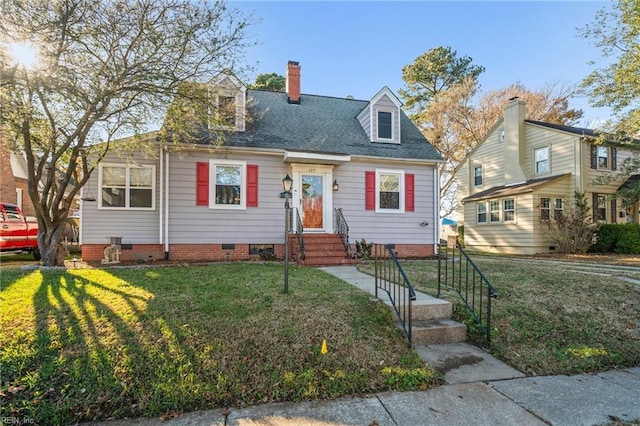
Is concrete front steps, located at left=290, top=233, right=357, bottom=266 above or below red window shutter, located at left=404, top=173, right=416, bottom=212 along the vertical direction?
below

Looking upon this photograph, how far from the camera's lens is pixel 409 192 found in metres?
11.4

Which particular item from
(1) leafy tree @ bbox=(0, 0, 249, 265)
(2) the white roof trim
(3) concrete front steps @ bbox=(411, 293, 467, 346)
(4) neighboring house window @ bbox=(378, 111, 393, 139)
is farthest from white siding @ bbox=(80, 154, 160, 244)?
(3) concrete front steps @ bbox=(411, 293, 467, 346)

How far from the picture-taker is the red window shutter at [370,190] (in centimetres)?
1110

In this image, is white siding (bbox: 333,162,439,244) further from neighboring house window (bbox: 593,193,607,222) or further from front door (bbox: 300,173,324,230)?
neighboring house window (bbox: 593,193,607,222)

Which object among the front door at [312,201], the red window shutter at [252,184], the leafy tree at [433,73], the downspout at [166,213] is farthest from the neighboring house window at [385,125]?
the leafy tree at [433,73]

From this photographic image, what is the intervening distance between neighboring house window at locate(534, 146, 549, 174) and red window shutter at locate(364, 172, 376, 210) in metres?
10.6

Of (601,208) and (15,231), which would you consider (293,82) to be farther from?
(601,208)

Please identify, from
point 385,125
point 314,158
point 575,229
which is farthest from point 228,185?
point 575,229

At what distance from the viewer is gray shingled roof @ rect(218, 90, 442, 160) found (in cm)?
1065

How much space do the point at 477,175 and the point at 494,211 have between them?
358 centimetres

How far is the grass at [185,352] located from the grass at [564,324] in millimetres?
1389

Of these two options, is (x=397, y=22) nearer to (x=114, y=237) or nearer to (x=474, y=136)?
(x=114, y=237)

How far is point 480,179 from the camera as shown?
19359 millimetres

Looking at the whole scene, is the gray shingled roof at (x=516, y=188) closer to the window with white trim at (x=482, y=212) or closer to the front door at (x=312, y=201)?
the window with white trim at (x=482, y=212)
